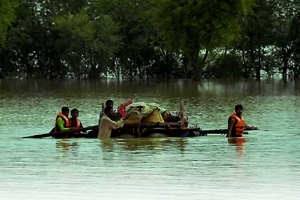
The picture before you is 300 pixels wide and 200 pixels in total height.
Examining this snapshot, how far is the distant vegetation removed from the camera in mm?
82875

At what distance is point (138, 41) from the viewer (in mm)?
89188

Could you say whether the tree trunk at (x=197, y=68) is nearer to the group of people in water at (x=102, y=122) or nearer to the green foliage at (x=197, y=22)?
the green foliage at (x=197, y=22)

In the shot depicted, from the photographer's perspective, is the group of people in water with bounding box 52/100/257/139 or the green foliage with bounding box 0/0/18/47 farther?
the green foliage with bounding box 0/0/18/47

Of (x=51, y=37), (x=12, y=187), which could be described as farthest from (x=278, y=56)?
(x=12, y=187)

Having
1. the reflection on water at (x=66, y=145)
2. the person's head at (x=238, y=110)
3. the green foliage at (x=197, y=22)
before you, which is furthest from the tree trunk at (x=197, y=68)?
the person's head at (x=238, y=110)

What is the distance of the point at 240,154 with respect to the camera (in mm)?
22547

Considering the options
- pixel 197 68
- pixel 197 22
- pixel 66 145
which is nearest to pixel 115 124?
pixel 66 145

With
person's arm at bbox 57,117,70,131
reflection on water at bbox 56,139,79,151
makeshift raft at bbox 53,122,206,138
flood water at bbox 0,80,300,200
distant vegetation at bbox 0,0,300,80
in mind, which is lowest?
flood water at bbox 0,80,300,200

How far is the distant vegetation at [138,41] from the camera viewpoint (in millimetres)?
82875

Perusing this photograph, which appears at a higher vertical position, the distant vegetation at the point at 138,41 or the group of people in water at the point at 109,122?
the distant vegetation at the point at 138,41

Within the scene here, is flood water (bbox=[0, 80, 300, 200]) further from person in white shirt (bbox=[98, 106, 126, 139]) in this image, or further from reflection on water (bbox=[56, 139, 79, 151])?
person in white shirt (bbox=[98, 106, 126, 139])

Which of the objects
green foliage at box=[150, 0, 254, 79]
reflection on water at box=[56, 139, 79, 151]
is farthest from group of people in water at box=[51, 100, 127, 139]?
green foliage at box=[150, 0, 254, 79]

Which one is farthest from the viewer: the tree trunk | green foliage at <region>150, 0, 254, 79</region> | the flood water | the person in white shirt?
the tree trunk

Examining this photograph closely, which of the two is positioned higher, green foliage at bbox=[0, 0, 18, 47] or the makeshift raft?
green foliage at bbox=[0, 0, 18, 47]
